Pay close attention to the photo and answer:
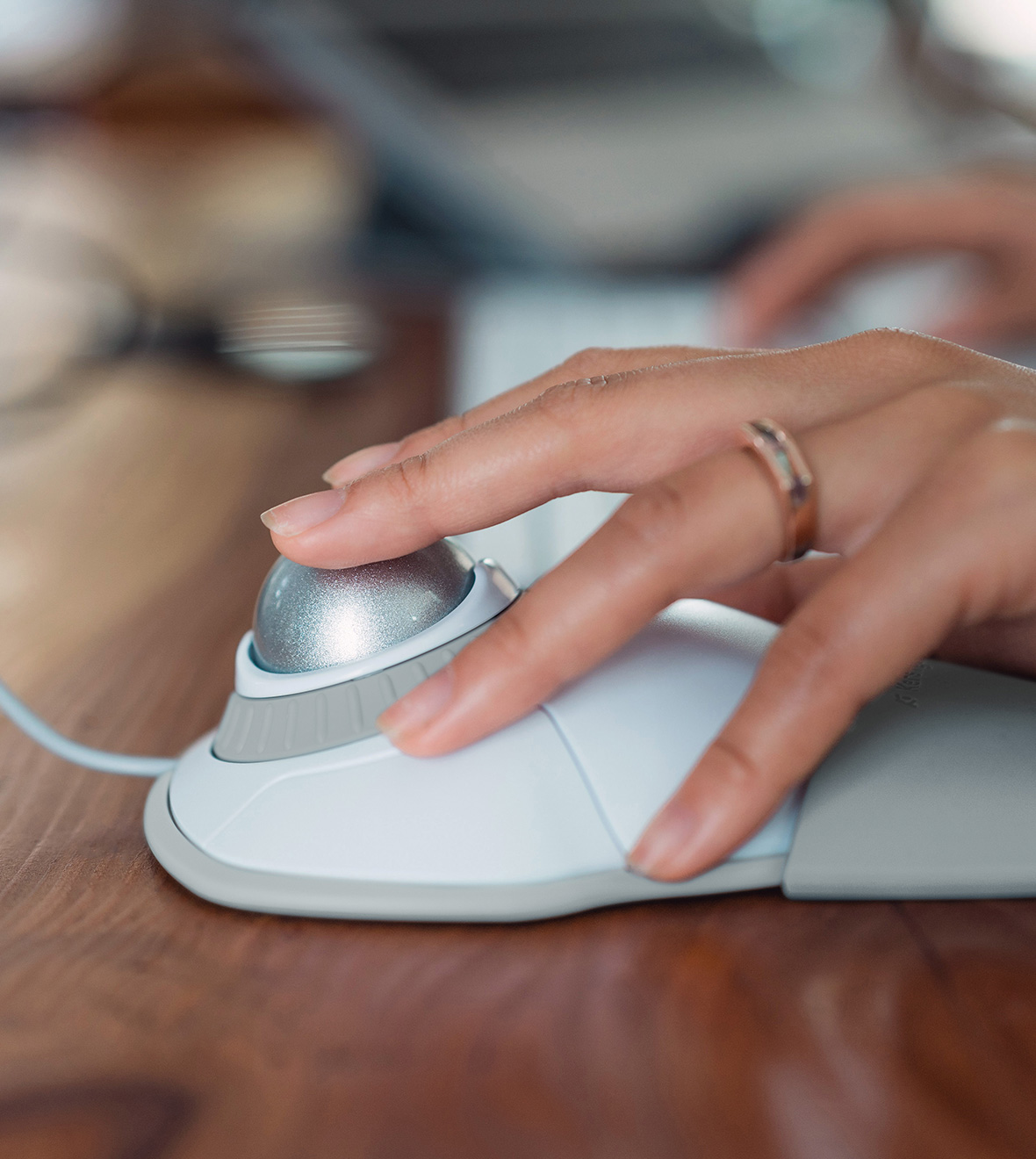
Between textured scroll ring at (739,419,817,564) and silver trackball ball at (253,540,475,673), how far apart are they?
12cm

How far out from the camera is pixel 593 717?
1.16ft

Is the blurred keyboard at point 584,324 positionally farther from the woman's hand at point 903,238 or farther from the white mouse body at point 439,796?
the white mouse body at point 439,796

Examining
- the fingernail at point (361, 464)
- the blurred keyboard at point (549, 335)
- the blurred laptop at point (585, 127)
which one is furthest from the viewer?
the blurred laptop at point (585, 127)

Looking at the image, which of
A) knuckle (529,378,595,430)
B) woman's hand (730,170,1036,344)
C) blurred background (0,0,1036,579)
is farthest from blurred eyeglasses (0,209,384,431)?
knuckle (529,378,595,430)

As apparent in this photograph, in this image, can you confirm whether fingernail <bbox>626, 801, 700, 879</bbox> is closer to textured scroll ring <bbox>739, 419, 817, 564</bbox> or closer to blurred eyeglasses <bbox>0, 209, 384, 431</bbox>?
textured scroll ring <bbox>739, 419, 817, 564</bbox>

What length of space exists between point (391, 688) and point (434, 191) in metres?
1.14

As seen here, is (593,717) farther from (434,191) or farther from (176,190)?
(176,190)

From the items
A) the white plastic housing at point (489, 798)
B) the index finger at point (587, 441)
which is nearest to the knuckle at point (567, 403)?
the index finger at point (587, 441)

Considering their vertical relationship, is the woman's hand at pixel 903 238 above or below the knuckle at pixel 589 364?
below

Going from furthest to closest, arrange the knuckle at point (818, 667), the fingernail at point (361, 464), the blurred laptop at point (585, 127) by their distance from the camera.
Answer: the blurred laptop at point (585, 127), the fingernail at point (361, 464), the knuckle at point (818, 667)

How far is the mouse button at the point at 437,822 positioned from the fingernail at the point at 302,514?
90 mm

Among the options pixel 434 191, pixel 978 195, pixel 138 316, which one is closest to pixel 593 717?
pixel 138 316

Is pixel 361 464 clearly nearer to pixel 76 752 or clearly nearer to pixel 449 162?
pixel 76 752

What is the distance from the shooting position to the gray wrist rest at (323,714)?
347 millimetres
